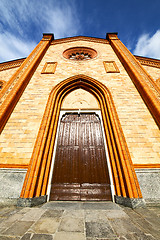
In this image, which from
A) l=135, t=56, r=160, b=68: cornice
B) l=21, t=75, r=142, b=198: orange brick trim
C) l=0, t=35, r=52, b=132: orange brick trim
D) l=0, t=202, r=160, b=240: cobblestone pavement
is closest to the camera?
l=0, t=202, r=160, b=240: cobblestone pavement

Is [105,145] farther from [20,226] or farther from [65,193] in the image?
[20,226]

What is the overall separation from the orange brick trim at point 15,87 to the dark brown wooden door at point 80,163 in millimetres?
2321

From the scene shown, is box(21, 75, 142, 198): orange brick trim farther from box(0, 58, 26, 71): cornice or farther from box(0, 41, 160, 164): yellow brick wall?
box(0, 58, 26, 71): cornice

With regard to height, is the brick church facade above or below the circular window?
below

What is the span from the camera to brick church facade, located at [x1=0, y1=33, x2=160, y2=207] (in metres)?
3.14

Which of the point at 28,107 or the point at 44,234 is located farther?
the point at 28,107

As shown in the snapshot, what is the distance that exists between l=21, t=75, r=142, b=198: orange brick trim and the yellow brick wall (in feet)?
0.83

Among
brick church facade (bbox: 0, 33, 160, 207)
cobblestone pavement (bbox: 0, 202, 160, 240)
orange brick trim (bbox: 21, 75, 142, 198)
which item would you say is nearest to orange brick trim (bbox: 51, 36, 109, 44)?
brick church facade (bbox: 0, 33, 160, 207)

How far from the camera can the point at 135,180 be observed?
3107mm

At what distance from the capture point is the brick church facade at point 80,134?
314 centimetres

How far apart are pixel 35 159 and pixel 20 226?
195 cm

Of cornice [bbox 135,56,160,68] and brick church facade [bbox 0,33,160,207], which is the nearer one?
brick church facade [bbox 0,33,160,207]

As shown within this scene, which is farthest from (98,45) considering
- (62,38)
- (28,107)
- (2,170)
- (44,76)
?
(2,170)

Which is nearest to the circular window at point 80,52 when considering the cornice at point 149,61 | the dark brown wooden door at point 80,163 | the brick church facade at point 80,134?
the brick church facade at point 80,134
